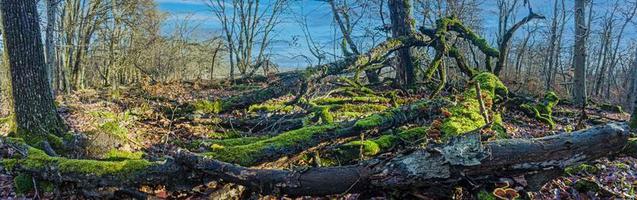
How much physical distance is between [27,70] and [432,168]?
6.26m

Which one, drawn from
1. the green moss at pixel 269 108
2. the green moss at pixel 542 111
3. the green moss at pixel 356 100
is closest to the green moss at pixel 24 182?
the green moss at pixel 269 108

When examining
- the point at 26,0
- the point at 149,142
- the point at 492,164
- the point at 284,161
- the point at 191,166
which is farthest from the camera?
the point at 149,142

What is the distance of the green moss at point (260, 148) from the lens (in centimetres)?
483

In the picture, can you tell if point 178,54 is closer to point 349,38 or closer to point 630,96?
Result: point 349,38

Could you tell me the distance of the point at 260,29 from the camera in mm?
34406

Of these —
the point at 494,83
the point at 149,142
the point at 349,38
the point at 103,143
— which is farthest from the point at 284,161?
the point at 349,38

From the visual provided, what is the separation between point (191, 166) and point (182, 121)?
481 centimetres

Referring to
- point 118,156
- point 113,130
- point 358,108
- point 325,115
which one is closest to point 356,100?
point 358,108

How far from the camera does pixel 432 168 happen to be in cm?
367

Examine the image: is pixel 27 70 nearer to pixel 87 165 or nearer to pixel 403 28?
pixel 87 165

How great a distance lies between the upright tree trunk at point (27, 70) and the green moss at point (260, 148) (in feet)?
11.4

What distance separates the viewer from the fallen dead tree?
12.0 feet

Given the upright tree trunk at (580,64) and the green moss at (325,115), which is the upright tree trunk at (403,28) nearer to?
the green moss at (325,115)

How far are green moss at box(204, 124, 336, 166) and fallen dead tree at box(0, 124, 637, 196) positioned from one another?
69cm
